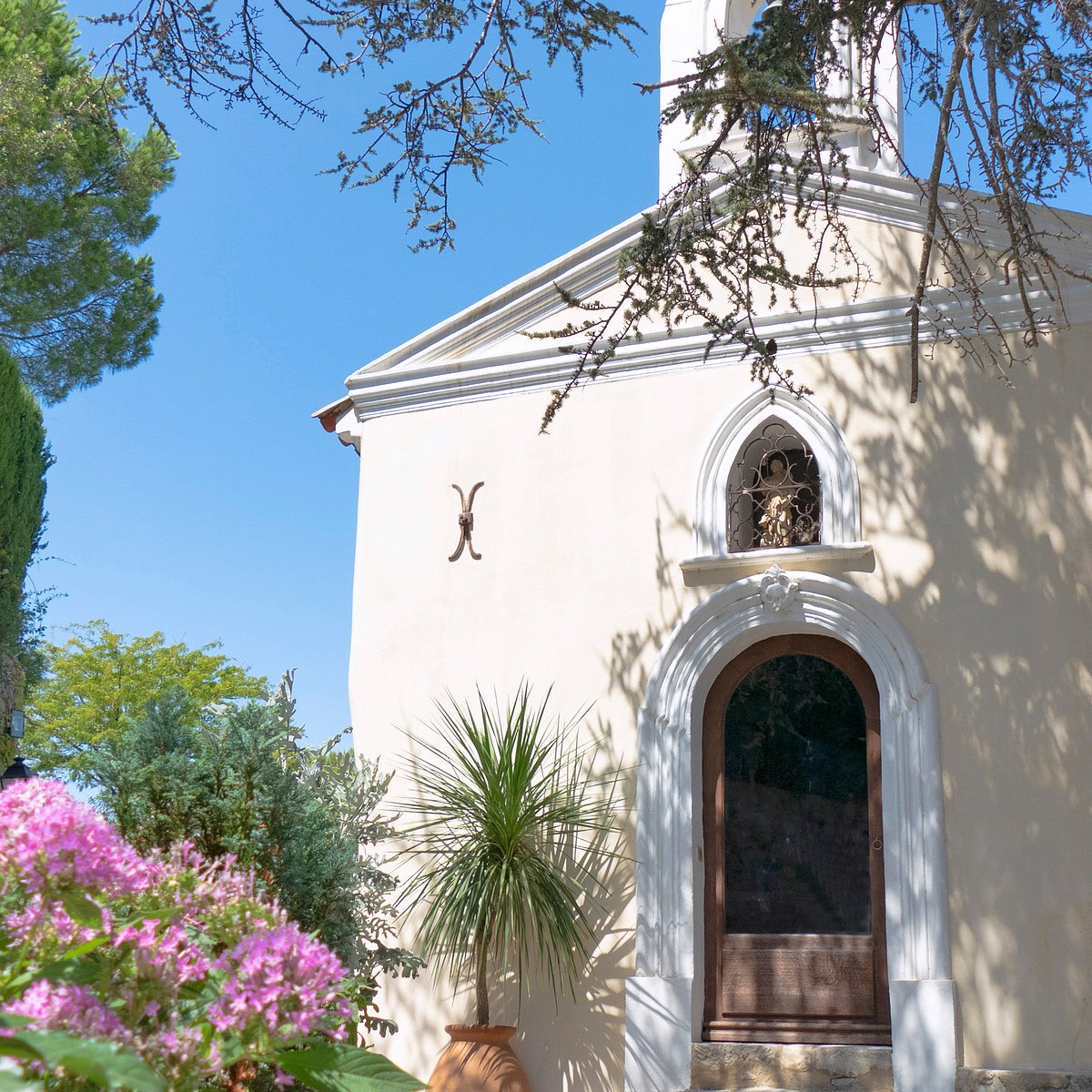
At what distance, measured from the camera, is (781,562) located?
7.20 m

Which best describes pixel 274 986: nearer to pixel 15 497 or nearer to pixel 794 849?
pixel 794 849

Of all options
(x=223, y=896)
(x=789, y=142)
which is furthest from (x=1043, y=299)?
(x=223, y=896)

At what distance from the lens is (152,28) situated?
4805 millimetres

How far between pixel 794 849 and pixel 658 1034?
4.12ft

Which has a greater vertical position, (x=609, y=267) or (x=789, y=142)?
(x=789, y=142)

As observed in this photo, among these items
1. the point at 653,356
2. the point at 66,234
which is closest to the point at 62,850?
the point at 653,356

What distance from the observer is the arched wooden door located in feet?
22.1

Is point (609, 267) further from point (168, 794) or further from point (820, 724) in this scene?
point (168, 794)

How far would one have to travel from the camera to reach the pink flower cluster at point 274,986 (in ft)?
4.52

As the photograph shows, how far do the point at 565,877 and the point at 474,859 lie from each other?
2.23ft

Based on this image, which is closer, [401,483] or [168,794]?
[168,794]

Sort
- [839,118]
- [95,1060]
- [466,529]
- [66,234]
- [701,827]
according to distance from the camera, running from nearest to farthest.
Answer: [95,1060] < [839,118] < [701,827] < [466,529] < [66,234]

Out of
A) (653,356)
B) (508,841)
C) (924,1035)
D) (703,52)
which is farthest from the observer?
(703,52)

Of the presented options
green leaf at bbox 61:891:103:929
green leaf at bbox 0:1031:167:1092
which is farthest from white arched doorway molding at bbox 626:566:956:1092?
green leaf at bbox 0:1031:167:1092
